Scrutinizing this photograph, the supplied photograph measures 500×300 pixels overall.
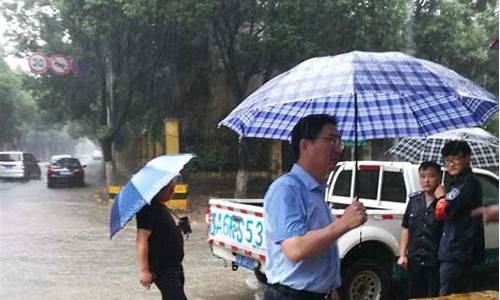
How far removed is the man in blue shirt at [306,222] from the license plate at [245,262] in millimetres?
3124

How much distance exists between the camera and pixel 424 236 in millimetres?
4500

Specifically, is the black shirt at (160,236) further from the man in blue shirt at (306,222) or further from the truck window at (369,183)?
the truck window at (369,183)

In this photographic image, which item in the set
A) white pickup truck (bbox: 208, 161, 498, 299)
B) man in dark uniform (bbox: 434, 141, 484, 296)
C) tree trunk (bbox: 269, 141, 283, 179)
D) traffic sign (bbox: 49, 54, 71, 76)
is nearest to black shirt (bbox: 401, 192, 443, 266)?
man in dark uniform (bbox: 434, 141, 484, 296)

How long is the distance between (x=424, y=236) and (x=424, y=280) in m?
0.37

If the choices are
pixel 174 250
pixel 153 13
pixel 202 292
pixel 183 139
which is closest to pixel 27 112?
pixel 183 139

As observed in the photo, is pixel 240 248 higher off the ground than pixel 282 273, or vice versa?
pixel 282 273

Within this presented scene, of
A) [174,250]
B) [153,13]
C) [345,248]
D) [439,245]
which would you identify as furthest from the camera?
[153,13]

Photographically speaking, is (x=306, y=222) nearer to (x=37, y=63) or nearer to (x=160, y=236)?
(x=160, y=236)

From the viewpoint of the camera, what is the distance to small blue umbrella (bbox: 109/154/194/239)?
11.9ft

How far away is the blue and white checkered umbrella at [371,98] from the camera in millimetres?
3158

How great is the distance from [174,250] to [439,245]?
6.38 feet

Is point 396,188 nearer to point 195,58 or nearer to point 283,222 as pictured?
point 283,222

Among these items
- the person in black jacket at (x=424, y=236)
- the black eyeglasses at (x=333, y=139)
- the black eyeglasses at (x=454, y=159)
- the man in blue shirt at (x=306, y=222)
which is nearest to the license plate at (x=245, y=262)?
the person in black jacket at (x=424, y=236)

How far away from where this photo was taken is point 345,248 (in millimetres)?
5598
